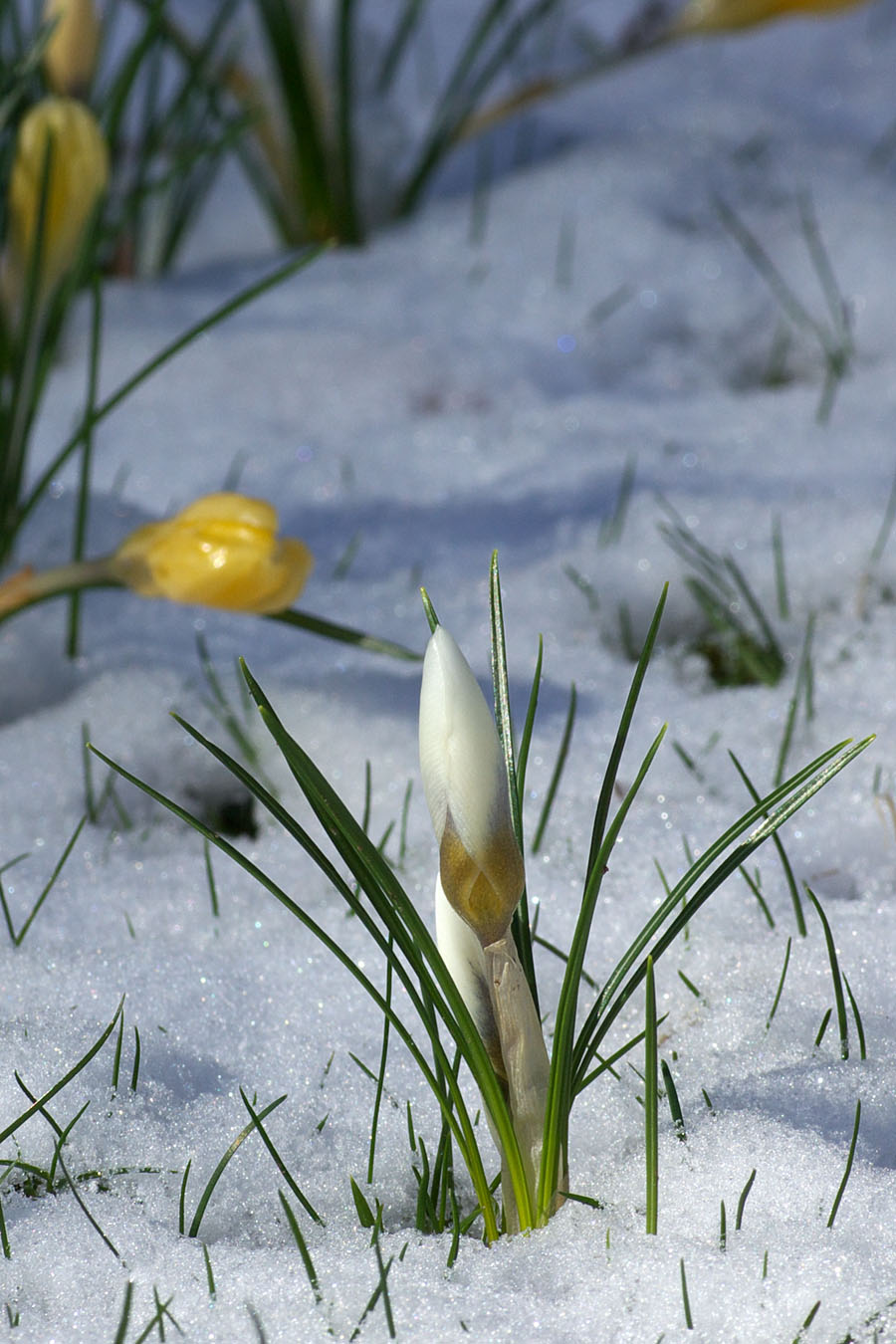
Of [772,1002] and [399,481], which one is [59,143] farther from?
[772,1002]

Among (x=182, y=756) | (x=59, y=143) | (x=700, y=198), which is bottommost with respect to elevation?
(x=182, y=756)

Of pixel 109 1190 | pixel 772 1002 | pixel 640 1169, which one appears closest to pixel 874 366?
pixel 772 1002

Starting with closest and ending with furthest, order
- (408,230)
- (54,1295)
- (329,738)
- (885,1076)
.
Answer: (54,1295) → (885,1076) → (329,738) → (408,230)

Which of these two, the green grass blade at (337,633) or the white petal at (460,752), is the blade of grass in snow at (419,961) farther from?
the green grass blade at (337,633)

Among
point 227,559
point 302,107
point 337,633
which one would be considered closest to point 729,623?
point 337,633

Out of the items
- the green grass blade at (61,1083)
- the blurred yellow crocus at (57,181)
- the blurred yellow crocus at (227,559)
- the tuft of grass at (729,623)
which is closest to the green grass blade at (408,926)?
the green grass blade at (61,1083)

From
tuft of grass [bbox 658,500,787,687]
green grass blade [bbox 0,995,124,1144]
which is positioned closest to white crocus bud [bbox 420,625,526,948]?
green grass blade [bbox 0,995,124,1144]

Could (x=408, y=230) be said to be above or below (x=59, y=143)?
below
